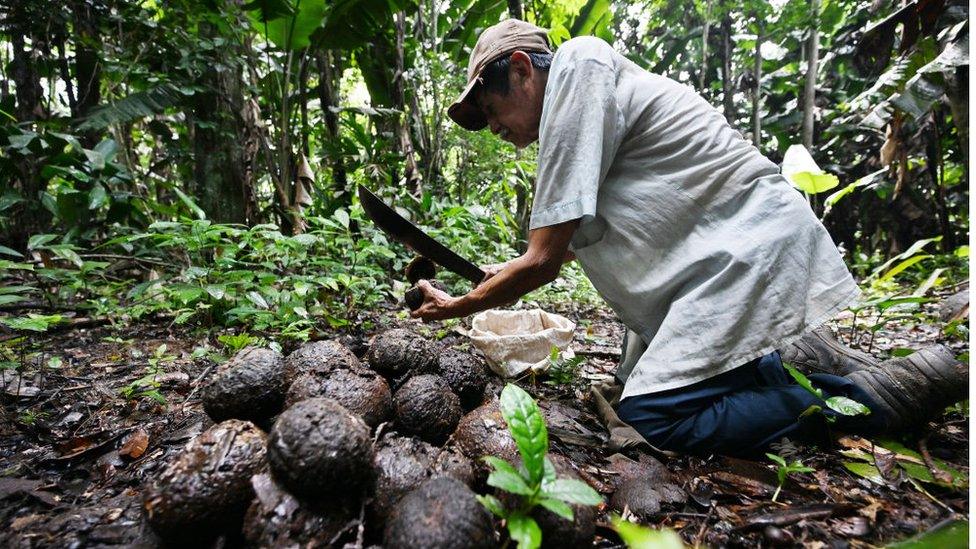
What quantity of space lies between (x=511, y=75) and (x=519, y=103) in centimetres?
14

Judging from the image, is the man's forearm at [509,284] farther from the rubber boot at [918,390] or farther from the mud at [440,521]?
the rubber boot at [918,390]

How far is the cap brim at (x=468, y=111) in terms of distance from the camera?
2299 millimetres

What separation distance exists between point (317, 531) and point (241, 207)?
4.96 m

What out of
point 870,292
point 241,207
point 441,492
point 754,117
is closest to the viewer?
point 441,492

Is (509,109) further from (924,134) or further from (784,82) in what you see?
(784,82)

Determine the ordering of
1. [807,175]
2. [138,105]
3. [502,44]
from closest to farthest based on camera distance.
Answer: [502,44] → [138,105] → [807,175]

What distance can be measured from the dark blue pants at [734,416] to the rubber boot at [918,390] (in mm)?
57

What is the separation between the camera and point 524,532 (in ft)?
3.40

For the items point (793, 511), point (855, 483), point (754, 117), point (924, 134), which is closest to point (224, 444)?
point (793, 511)

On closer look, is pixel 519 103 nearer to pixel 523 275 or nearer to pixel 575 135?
pixel 575 135

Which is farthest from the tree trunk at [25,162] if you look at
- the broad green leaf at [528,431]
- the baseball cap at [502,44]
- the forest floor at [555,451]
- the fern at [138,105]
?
the broad green leaf at [528,431]

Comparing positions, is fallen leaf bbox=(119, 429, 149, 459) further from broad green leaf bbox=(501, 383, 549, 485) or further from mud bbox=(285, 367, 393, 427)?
broad green leaf bbox=(501, 383, 549, 485)

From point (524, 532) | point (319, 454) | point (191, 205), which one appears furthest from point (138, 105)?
point (524, 532)

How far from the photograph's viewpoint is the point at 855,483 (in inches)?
64.7
